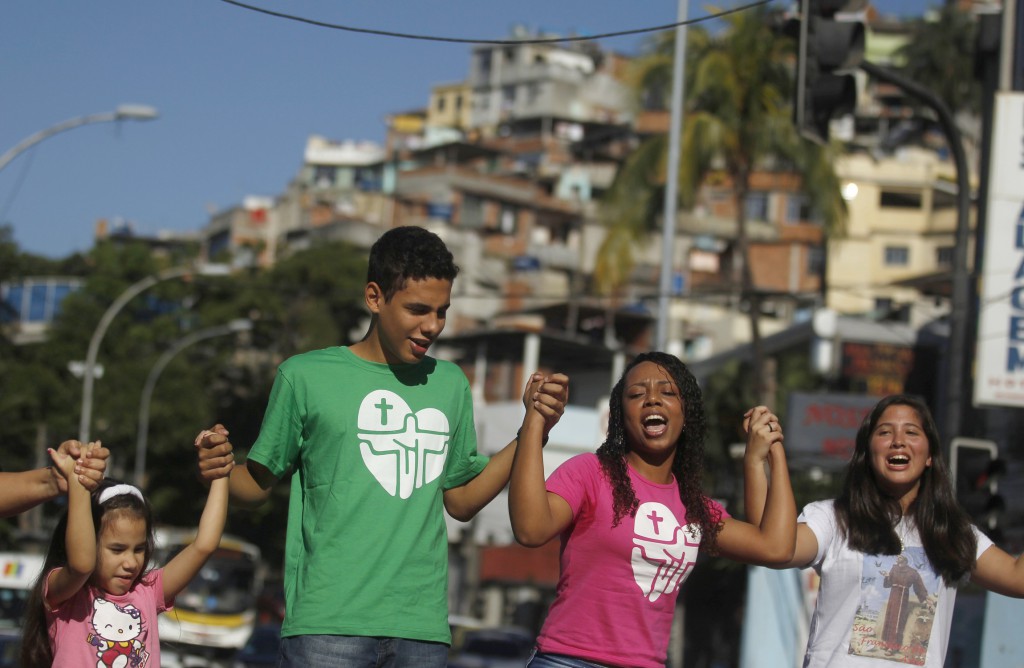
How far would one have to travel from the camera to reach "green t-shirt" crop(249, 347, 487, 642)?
4605 mm

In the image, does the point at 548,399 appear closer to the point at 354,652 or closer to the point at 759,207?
the point at 354,652

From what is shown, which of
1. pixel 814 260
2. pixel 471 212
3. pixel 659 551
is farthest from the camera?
pixel 471 212

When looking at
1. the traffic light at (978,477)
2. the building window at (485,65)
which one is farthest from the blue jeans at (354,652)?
the building window at (485,65)

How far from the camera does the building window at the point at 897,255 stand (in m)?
63.2

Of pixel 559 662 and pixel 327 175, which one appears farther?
pixel 327 175

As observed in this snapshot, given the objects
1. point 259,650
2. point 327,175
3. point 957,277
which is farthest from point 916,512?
point 327,175

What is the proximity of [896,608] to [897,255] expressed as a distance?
60198 mm

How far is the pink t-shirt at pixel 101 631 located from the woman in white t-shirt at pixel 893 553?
2.01 meters

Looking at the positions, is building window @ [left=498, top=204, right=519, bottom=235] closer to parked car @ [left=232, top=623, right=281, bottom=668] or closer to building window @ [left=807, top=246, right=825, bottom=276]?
building window @ [left=807, top=246, right=825, bottom=276]

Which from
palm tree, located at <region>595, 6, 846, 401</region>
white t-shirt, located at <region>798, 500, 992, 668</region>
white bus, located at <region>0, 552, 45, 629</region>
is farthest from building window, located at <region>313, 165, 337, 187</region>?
white t-shirt, located at <region>798, 500, 992, 668</region>

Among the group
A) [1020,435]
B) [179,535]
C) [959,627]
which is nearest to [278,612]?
[179,535]

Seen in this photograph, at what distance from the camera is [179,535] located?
147 feet

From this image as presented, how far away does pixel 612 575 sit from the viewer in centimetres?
481

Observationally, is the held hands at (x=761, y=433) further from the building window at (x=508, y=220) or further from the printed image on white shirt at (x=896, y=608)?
the building window at (x=508, y=220)
